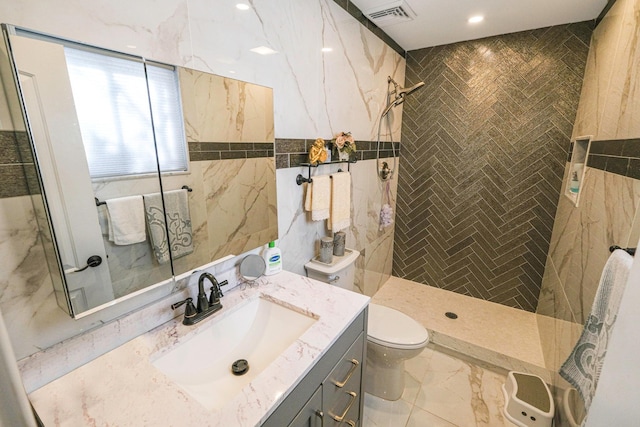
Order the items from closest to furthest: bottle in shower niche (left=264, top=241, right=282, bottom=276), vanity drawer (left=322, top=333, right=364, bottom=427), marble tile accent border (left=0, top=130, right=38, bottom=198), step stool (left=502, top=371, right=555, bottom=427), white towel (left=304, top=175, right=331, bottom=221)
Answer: marble tile accent border (left=0, top=130, right=38, bottom=198)
vanity drawer (left=322, top=333, right=364, bottom=427)
bottle in shower niche (left=264, top=241, right=282, bottom=276)
step stool (left=502, top=371, right=555, bottom=427)
white towel (left=304, top=175, right=331, bottom=221)

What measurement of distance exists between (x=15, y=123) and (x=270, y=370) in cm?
94

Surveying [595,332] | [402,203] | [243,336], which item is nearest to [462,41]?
[402,203]

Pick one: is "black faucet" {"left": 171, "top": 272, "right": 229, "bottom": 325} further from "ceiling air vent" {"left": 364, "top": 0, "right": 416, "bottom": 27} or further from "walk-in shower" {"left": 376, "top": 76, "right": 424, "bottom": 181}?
"ceiling air vent" {"left": 364, "top": 0, "right": 416, "bottom": 27}

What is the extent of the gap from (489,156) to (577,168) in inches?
27.3

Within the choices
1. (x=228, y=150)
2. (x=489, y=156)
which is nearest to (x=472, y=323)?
(x=489, y=156)

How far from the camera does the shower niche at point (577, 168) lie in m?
1.81

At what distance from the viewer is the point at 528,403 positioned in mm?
1575

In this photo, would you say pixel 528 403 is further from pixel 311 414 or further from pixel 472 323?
pixel 311 414

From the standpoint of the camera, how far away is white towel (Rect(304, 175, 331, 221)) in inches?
64.2

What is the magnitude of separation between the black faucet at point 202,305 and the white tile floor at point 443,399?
1.32 m

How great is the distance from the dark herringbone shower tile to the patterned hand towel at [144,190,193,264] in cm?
244

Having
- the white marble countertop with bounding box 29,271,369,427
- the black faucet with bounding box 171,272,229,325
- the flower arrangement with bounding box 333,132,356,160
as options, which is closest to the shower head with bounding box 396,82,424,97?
the flower arrangement with bounding box 333,132,356,160

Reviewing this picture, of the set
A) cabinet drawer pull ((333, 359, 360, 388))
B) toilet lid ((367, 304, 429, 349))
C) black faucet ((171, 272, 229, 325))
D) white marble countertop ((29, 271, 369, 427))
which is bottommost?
toilet lid ((367, 304, 429, 349))

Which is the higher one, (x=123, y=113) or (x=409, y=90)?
(x=409, y=90)
